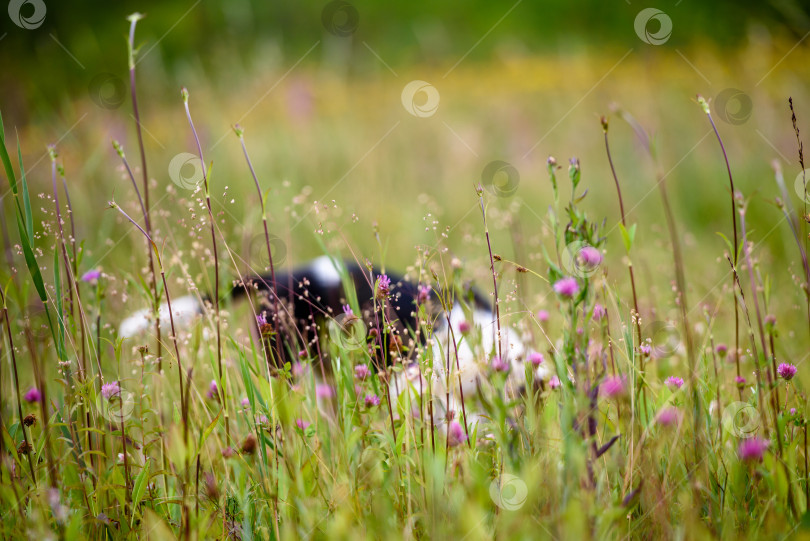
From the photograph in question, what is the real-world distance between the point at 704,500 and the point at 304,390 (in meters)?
0.74

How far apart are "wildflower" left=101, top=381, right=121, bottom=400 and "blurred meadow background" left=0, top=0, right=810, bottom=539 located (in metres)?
0.10

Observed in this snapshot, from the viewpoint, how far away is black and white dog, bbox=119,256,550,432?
2.99ft

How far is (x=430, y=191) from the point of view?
3.77 meters

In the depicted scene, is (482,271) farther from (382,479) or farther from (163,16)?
(163,16)

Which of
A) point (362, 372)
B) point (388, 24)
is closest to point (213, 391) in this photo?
point (362, 372)

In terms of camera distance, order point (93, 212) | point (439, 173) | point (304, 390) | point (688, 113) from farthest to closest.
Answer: point (688, 113)
point (439, 173)
point (93, 212)
point (304, 390)

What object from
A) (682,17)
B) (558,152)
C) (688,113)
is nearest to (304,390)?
(558,152)

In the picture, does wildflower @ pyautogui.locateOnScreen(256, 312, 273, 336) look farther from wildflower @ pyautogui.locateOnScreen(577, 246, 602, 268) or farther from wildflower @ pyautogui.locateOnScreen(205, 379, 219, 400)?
wildflower @ pyautogui.locateOnScreen(577, 246, 602, 268)

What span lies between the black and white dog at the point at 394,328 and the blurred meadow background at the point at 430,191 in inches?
3.4

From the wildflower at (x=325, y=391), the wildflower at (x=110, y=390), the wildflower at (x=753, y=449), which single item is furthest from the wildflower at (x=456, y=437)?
the wildflower at (x=110, y=390)

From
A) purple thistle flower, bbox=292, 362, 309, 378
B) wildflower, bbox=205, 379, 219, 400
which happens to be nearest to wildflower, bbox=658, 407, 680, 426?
purple thistle flower, bbox=292, 362, 309, 378

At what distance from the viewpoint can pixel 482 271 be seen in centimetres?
185

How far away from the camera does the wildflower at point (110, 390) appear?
96 cm

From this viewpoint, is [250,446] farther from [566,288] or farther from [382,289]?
[566,288]
